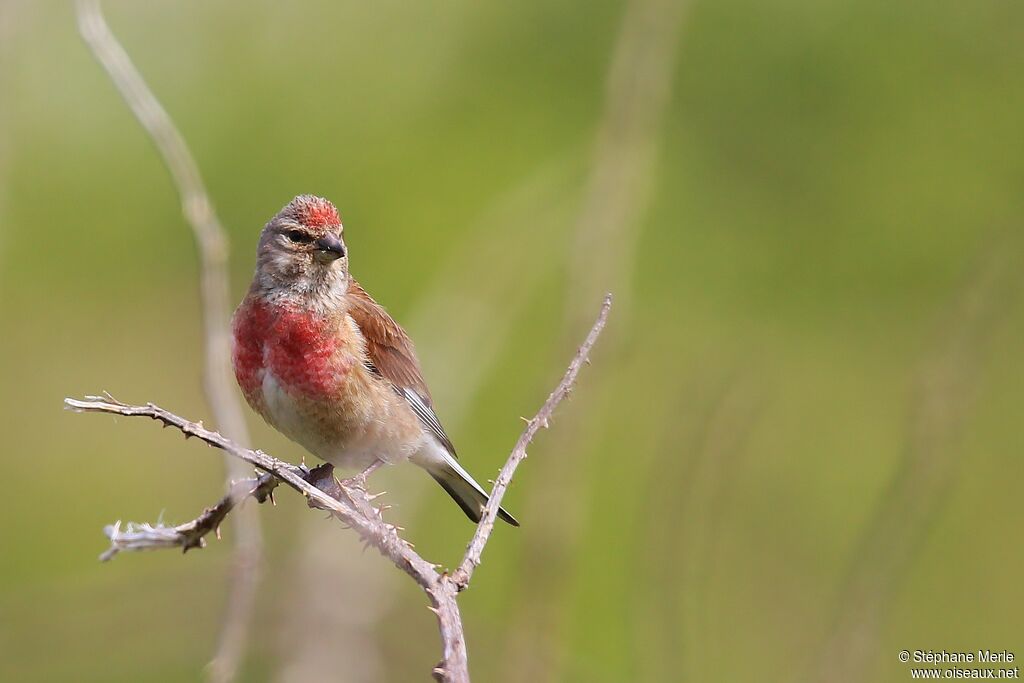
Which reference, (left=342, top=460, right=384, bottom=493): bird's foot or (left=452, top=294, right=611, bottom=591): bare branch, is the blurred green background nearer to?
(left=342, top=460, right=384, bottom=493): bird's foot

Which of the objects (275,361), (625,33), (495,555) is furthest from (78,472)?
(625,33)

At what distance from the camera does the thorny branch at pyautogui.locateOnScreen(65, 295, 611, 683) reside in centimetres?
224

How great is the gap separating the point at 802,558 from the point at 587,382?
468 centimetres

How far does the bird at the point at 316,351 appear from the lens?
4316mm

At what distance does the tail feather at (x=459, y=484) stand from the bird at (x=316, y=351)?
0.67ft

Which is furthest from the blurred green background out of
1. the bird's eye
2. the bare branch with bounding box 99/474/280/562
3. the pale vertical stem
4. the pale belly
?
the bare branch with bounding box 99/474/280/562

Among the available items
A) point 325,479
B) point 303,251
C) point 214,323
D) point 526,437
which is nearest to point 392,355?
point 303,251

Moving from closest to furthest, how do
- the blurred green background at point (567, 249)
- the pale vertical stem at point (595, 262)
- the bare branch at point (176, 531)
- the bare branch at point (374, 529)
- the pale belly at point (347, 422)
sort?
the bare branch at point (374, 529)
the bare branch at point (176, 531)
the pale vertical stem at point (595, 262)
the pale belly at point (347, 422)
the blurred green background at point (567, 249)

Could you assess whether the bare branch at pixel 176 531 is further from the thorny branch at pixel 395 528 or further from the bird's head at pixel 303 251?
the bird's head at pixel 303 251

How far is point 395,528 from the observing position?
2.81 metres

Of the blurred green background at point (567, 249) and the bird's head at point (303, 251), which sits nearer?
the bird's head at point (303, 251)

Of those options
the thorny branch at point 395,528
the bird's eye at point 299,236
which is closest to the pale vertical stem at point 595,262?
the thorny branch at point 395,528

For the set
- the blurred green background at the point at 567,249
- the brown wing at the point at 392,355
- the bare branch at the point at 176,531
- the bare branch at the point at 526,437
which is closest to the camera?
the bare branch at the point at 176,531

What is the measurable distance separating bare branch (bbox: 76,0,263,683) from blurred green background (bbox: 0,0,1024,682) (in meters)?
1.76
